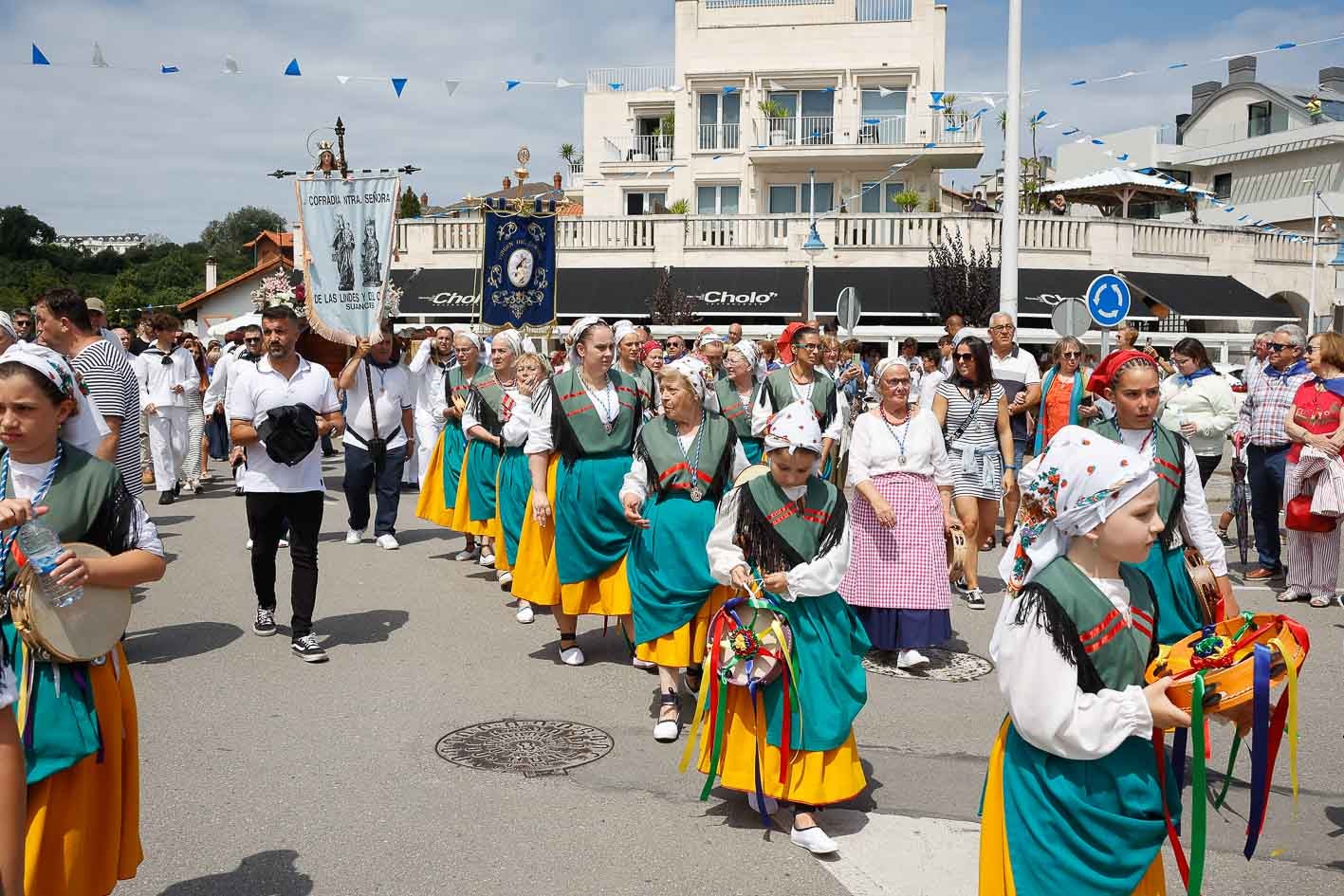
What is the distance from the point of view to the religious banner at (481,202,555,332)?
14633 millimetres

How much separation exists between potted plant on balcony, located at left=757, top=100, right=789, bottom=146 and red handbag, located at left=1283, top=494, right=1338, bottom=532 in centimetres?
2805

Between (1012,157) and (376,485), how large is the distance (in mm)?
10835

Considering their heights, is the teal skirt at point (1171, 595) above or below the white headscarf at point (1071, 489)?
below

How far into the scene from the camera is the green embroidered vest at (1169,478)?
482 centimetres

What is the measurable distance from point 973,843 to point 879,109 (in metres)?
33.8

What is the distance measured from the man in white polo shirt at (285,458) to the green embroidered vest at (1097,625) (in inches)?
200

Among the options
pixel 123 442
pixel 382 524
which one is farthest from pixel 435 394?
pixel 123 442

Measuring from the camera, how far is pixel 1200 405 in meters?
9.74

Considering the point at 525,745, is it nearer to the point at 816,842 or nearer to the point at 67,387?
the point at 816,842

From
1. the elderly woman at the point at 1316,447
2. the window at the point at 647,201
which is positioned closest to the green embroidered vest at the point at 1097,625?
the elderly woman at the point at 1316,447

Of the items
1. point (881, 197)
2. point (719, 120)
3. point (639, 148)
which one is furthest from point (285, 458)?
point (639, 148)

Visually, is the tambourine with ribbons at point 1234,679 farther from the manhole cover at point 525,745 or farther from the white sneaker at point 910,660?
the white sneaker at point 910,660

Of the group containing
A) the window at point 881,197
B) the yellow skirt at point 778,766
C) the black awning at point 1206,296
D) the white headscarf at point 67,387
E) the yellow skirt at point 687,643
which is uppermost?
the window at point 881,197

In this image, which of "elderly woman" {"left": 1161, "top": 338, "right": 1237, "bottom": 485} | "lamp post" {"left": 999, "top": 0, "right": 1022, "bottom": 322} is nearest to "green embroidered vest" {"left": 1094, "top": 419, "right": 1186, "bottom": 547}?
"elderly woman" {"left": 1161, "top": 338, "right": 1237, "bottom": 485}
